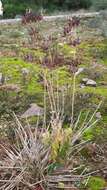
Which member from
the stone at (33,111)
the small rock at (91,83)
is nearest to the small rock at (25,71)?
the small rock at (91,83)

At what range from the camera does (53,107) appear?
22.3 feet

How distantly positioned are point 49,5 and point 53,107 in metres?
15.8

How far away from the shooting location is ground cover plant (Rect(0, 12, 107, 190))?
521cm

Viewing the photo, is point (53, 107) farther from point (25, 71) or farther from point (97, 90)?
point (25, 71)

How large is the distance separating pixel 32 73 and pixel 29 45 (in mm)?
2510

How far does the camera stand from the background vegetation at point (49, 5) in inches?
803

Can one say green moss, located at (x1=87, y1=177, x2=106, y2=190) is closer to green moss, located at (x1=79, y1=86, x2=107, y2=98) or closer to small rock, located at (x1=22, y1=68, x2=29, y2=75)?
green moss, located at (x1=79, y1=86, x2=107, y2=98)

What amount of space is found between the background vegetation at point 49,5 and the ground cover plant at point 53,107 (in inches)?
250

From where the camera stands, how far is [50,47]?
11.1 meters

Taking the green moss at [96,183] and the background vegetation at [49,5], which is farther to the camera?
the background vegetation at [49,5]

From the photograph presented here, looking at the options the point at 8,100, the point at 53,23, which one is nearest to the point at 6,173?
the point at 8,100

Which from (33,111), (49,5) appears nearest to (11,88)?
(33,111)

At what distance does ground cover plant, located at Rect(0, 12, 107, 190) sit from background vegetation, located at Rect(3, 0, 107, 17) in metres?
6.34

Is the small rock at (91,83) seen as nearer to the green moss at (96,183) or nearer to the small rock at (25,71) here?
the small rock at (25,71)
